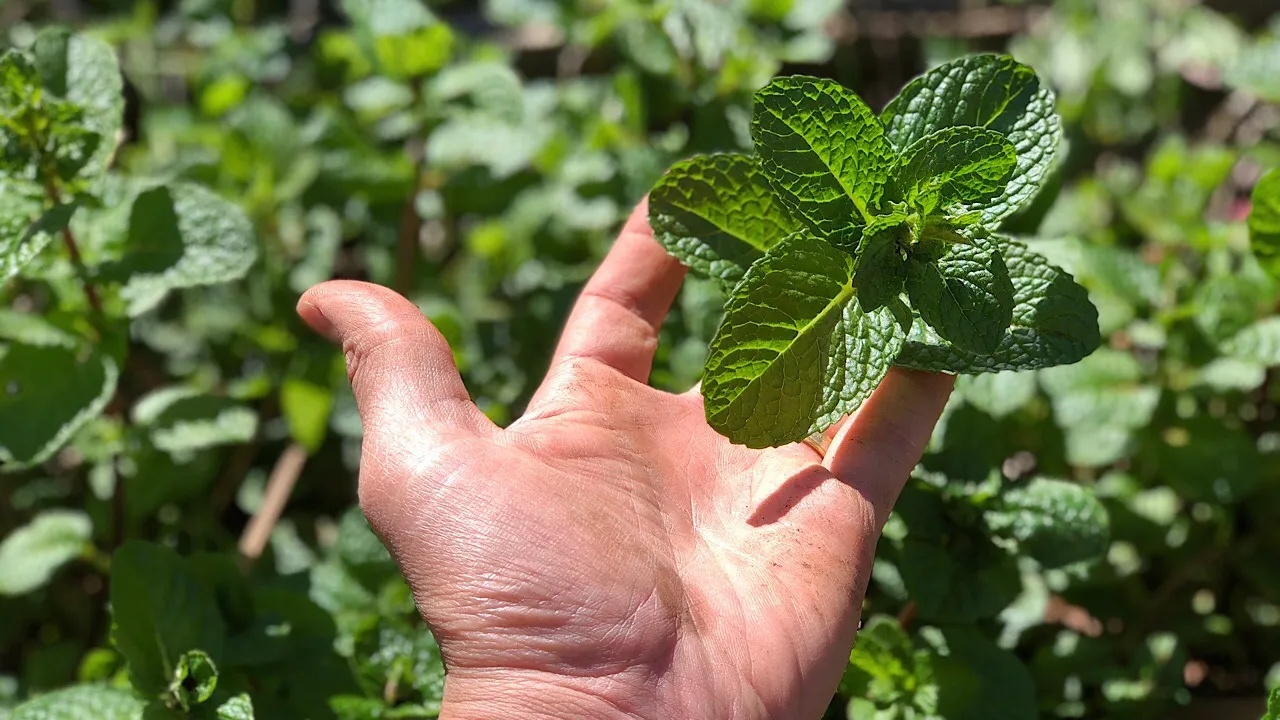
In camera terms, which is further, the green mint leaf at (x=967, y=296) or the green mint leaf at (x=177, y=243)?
the green mint leaf at (x=177, y=243)

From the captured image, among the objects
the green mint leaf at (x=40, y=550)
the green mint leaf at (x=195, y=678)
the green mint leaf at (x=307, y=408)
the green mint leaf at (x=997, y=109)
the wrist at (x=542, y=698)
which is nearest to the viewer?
the wrist at (x=542, y=698)

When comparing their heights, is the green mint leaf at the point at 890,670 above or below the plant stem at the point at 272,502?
above

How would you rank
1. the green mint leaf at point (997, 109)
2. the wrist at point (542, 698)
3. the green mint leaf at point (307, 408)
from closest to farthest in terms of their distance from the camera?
the wrist at point (542, 698) < the green mint leaf at point (997, 109) < the green mint leaf at point (307, 408)

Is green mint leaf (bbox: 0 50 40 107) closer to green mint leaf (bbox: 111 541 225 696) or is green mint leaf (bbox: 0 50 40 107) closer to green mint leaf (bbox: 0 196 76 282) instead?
green mint leaf (bbox: 0 196 76 282)

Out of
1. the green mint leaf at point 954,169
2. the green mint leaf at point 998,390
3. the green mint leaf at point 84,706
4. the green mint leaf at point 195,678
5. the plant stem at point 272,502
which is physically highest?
the green mint leaf at point 954,169

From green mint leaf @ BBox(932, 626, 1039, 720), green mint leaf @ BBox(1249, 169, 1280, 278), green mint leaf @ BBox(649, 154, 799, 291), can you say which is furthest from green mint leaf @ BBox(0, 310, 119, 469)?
green mint leaf @ BBox(1249, 169, 1280, 278)

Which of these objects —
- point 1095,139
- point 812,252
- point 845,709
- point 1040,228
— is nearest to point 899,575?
point 845,709

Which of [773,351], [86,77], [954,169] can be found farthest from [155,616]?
[954,169]

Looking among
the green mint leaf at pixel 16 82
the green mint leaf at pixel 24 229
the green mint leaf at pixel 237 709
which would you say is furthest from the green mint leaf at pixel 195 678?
the green mint leaf at pixel 16 82

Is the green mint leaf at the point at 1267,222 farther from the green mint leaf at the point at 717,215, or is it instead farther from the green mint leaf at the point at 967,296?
the green mint leaf at the point at 717,215

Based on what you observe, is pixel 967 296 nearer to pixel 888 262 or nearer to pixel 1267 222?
pixel 888 262
